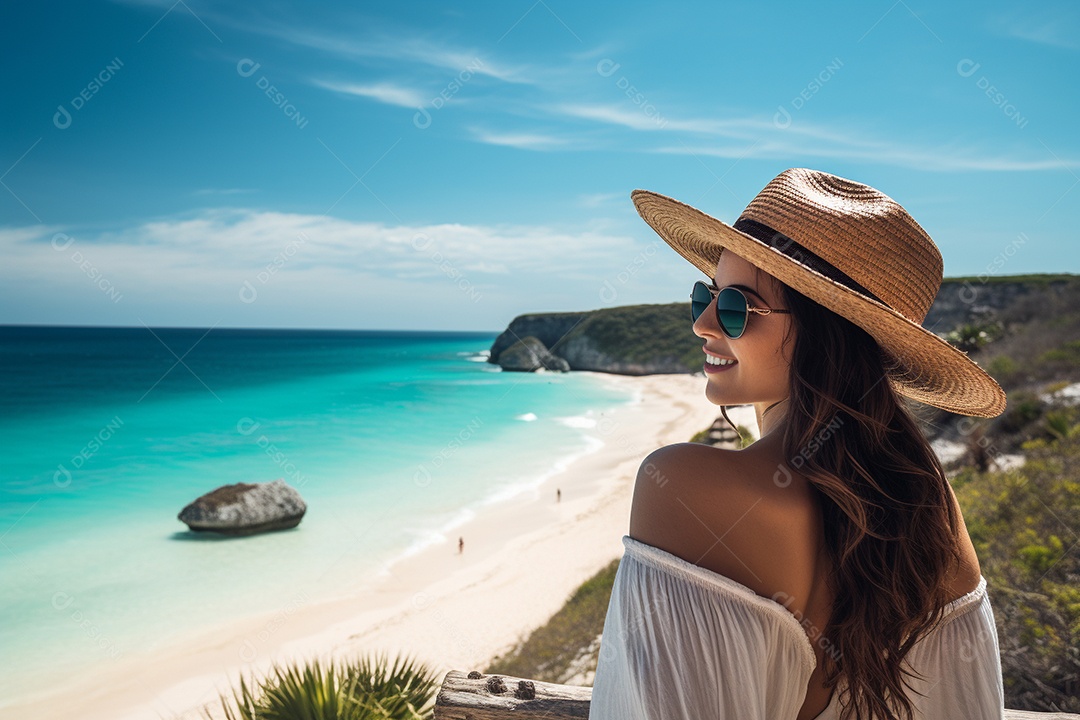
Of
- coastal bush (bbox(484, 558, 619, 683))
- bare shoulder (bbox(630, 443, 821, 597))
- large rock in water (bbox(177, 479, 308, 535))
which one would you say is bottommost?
coastal bush (bbox(484, 558, 619, 683))

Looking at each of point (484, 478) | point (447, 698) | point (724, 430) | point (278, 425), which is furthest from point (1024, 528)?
point (278, 425)

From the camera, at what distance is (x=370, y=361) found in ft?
319

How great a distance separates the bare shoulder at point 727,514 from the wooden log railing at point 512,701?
146 centimetres

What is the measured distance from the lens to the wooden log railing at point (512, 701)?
2.29 meters

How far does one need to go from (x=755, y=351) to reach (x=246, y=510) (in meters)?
19.4

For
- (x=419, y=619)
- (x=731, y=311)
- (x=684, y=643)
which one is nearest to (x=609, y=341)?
(x=419, y=619)

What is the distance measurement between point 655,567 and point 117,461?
37171 millimetres

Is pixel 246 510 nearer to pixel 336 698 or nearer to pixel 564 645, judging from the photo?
pixel 564 645

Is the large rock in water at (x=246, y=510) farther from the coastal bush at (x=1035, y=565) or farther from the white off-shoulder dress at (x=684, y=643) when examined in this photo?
the white off-shoulder dress at (x=684, y=643)

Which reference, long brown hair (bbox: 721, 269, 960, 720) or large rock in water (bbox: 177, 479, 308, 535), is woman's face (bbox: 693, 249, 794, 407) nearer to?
long brown hair (bbox: 721, 269, 960, 720)

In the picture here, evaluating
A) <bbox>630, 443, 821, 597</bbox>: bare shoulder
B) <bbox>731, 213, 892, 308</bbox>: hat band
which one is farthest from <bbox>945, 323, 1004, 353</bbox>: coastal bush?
<bbox>630, 443, 821, 597</bbox>: bare shoulder

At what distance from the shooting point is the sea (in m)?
14.1

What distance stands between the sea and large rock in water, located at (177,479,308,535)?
1.34 ft

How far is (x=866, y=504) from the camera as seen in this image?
1.14 m
